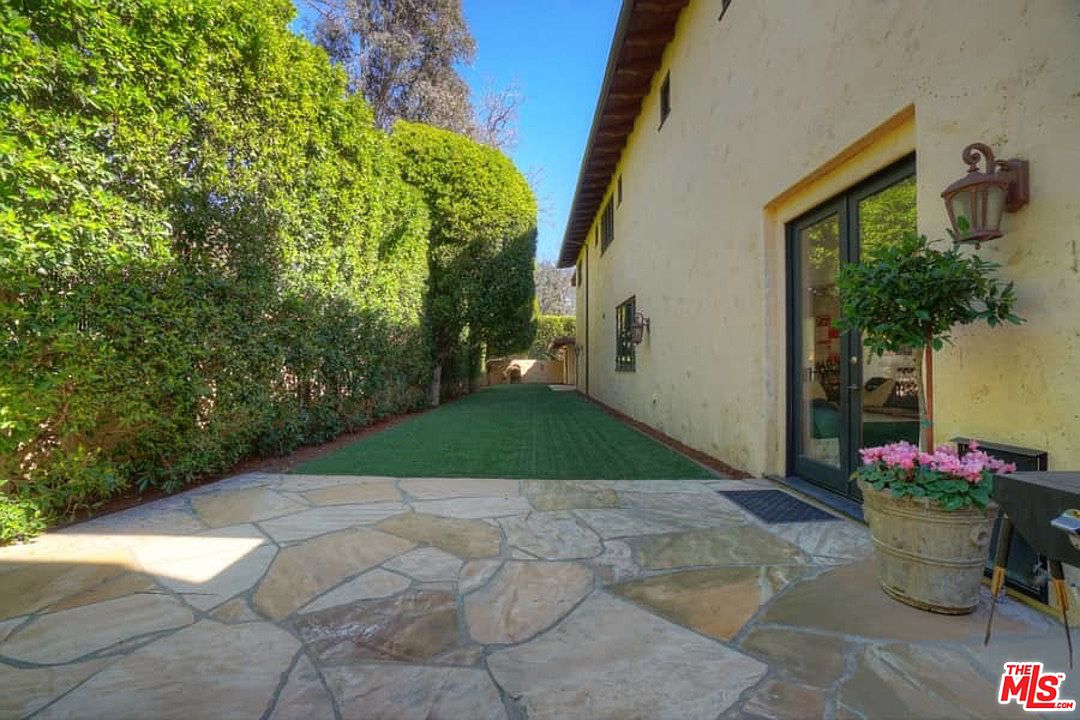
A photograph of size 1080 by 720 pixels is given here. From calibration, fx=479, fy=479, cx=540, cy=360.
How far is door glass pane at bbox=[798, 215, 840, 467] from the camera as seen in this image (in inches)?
135

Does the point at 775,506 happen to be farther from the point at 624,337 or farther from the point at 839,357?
the point at 624,337

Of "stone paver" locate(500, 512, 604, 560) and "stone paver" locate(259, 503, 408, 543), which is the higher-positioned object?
"stone paver" locate(259, 503, 408, 543)

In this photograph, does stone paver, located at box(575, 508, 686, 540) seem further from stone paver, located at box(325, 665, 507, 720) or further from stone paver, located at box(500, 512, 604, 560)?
stone paver, located at box(325, 665, 507, 720)

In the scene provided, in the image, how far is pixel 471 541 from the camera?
271cm

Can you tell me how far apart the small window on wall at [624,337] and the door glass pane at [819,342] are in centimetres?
480

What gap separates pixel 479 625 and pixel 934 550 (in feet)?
5.91

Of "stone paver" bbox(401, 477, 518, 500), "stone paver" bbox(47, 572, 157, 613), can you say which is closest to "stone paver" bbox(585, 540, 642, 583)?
"stone paver" bbox(401, 477, 518, 500)

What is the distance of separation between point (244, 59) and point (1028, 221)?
217 inches

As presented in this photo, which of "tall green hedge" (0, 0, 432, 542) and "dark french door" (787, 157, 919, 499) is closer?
"tall green hedge" (0, 0, 432, 542)

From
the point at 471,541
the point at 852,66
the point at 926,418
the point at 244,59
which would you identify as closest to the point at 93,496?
the point at 471,541

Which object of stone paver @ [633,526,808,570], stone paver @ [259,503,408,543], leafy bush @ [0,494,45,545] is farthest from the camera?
stone paver @ [259,503,408,543]

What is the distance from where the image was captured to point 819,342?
3596mm

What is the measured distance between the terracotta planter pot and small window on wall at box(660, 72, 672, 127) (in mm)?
5978

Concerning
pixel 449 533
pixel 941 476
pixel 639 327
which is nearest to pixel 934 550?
pixel 941 476
